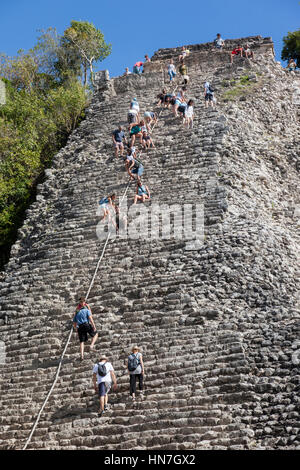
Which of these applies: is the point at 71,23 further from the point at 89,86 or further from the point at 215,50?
the point at 215,50

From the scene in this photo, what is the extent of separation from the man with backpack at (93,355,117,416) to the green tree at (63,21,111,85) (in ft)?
84.7

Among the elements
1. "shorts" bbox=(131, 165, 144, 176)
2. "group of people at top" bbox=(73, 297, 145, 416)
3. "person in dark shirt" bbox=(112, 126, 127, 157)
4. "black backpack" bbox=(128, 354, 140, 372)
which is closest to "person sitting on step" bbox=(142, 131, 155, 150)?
"person in dark shirt" bbox=(112, 126, 127, 157)

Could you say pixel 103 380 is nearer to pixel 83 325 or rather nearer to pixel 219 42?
pixel 83 325

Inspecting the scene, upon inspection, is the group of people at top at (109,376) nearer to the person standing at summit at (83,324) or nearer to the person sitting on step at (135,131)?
the person standing at summit at (83,324)

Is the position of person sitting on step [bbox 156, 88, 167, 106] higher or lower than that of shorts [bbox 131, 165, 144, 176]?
higher

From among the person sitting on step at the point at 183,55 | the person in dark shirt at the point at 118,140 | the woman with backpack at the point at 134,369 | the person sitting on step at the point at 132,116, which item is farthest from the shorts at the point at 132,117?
the woman with backpack at the point at 134,369

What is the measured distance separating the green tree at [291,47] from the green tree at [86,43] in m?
10.2

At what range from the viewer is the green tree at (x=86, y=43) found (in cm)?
3453

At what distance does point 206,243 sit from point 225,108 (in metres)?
8.68

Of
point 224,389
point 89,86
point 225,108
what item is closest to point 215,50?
point 225,108

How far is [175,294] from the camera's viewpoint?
1319cm

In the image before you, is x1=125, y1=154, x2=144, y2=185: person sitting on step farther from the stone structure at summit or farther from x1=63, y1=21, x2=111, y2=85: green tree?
x1=63, y1=21, x2=111, y2=85: green tree

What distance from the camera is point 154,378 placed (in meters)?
11.2

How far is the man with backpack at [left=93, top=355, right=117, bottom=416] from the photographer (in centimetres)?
1077
